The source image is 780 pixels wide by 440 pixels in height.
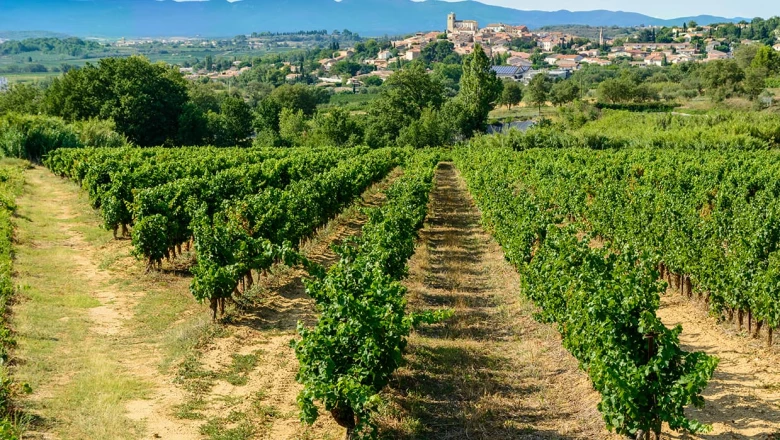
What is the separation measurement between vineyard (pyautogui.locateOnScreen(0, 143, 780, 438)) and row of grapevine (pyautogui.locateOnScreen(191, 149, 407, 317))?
0.05 meters

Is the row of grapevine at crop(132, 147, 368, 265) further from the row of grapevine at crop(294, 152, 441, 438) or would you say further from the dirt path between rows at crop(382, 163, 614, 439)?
the row of grapevine at crop(294, 152, 441, 438)

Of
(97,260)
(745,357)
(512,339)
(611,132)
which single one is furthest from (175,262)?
(611,132)

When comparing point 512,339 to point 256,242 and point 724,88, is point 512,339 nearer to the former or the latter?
point 256,242

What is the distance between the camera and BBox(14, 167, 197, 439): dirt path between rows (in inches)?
379

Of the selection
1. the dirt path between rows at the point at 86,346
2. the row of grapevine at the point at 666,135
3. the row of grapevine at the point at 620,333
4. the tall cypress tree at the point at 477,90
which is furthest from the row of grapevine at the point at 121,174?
the tall cypress tree at the point at 477,90

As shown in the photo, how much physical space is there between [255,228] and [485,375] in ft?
26.5

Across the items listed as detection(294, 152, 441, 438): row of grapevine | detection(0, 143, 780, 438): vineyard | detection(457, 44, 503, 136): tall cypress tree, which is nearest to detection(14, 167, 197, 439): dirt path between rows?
detection(0, 143, 780, 438): vineyard

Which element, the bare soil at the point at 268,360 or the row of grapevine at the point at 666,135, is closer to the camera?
the bare soil at the point at 268,360

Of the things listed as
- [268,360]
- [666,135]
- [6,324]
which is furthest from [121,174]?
[666,135]

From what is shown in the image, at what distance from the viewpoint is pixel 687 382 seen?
7820 millimetres

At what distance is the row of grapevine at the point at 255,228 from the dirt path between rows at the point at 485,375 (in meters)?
3.58

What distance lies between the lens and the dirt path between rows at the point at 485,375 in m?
9.82

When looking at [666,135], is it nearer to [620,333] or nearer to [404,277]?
[404,277]

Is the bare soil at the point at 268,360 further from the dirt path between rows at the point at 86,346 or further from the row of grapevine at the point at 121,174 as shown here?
the row of grapevine at the point at 121,174
